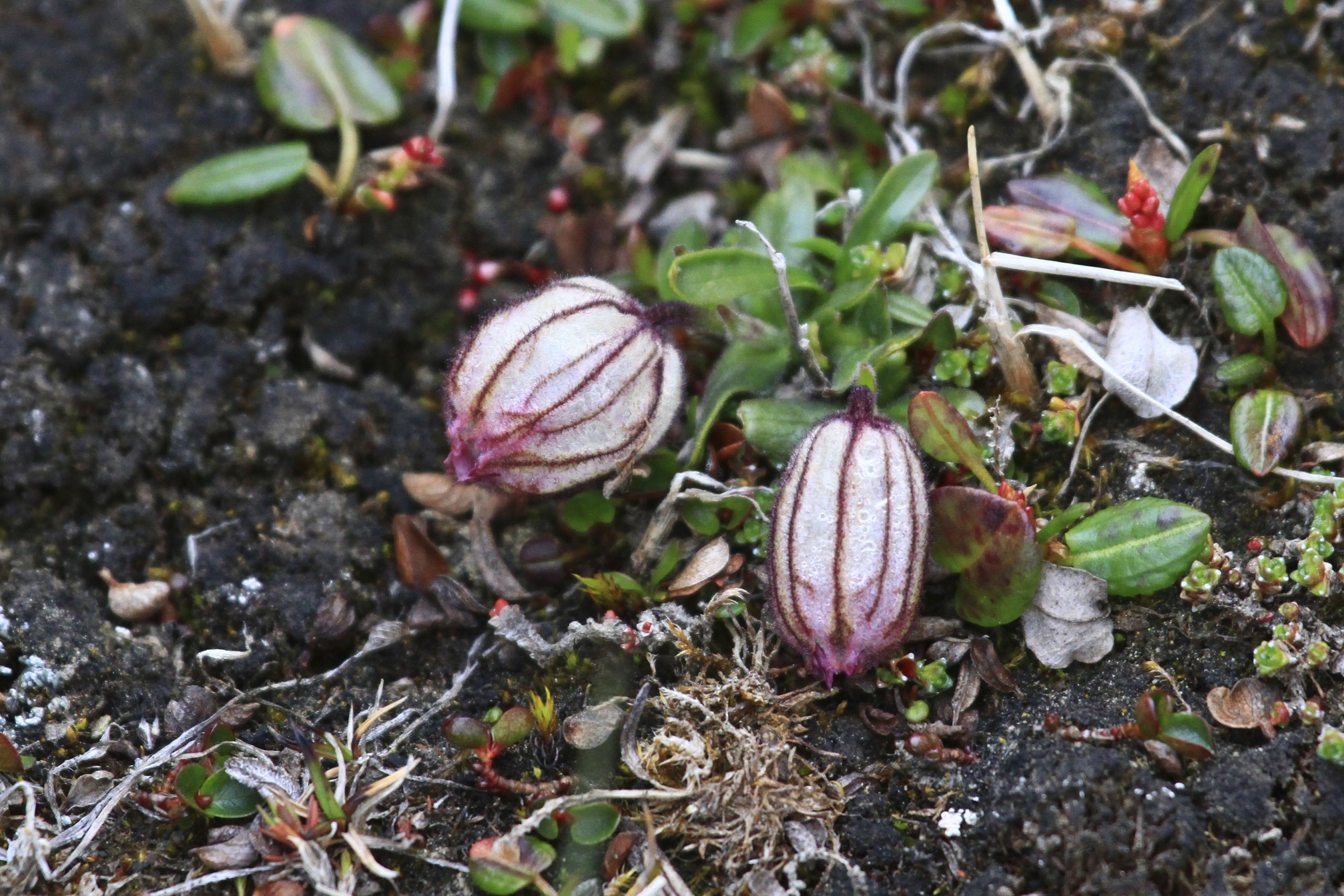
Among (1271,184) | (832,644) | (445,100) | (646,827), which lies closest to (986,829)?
(832,644)

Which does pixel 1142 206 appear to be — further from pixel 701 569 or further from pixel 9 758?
pixel 9 758

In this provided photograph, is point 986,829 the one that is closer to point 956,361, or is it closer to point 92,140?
point 956,361

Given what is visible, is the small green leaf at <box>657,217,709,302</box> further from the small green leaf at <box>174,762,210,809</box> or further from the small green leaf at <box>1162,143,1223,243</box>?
the small green leaf at <box>174,762,210,809</box>

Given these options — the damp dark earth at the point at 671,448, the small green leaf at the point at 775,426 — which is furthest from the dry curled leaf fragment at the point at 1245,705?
the small green leaf at the point at 775,426

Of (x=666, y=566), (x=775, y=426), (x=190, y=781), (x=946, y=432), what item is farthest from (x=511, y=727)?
(x=946, y=432)

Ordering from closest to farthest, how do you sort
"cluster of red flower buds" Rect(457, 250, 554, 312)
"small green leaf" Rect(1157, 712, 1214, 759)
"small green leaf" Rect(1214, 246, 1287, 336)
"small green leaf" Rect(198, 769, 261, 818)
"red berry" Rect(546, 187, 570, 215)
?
1. "small green leaf" Rect(1157, 712, 1214, 759)
2. "small green leaf" Rect(198, 769, 261, 818)
3. "small green leaf" Rect(1214, 246, 1287, 336)
4. "cluster of red flower buds" Rect(457, 250, 554, 312)
5. "red berry" Rect(546, 187, 570, 215)

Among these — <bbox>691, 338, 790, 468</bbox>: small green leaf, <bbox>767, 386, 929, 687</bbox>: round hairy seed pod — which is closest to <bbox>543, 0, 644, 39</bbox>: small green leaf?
<bbox>691, 338, 790, 468</bbox>: small green leaf

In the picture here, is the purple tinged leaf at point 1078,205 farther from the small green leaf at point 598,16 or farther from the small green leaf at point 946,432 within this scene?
the small green leaf at point 598,16
